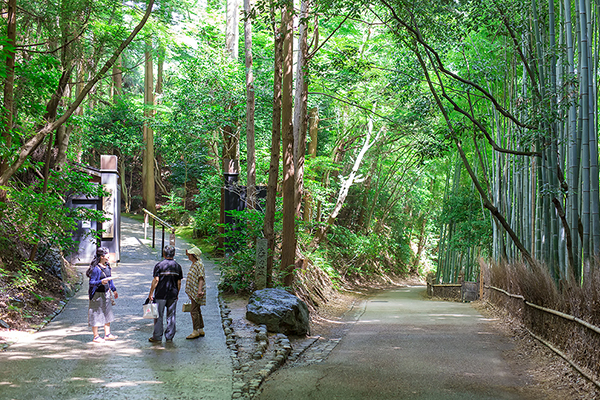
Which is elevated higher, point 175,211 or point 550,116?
point 550,116

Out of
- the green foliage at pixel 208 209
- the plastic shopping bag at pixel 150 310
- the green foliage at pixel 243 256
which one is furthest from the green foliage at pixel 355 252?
the plastic shopping bag at pixel 150 310

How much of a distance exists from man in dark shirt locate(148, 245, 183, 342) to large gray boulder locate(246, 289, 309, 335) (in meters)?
1.55

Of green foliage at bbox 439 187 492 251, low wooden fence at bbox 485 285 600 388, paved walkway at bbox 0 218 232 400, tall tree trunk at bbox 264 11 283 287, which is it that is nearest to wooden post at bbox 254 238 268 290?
tall tree trunk at bbox 264 11 283 287

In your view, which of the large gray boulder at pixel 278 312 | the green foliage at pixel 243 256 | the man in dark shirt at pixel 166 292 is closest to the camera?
the man in dark shirt at pixel 166 292

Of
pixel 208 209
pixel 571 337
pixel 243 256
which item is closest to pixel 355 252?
pixel 208 209

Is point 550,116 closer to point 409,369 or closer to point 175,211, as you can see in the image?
point 409,369

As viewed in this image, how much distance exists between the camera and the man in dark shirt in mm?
6500

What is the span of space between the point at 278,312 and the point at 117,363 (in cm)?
288

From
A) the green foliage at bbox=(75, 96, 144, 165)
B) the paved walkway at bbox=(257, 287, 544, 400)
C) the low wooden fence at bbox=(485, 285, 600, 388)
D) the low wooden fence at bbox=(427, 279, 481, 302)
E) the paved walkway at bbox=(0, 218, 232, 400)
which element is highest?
the green foliage at bbox=(75, 96, 144, 165)

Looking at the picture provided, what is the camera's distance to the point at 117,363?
18.0 feet

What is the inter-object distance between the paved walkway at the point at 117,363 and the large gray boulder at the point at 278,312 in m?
0.61

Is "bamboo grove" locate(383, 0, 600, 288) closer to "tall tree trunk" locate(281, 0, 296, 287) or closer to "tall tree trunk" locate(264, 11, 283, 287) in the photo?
→ "tall tree trunk" locate(281, 0, 296, 287)

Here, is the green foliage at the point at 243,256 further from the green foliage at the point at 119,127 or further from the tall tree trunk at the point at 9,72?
the green foliage at the point at 119,127

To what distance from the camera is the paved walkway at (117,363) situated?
15.2 ft
